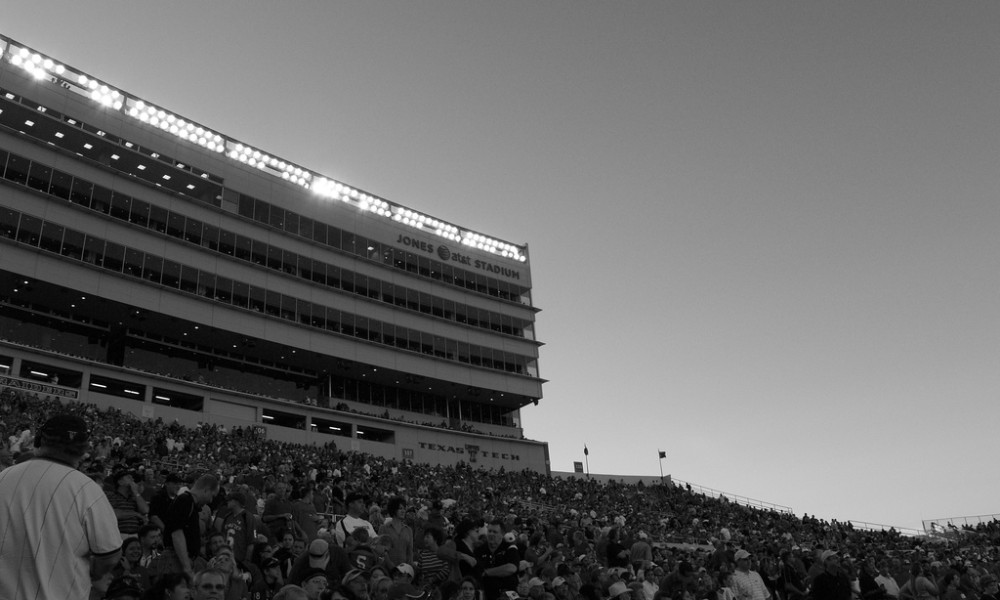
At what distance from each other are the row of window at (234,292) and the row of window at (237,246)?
6.13 feet

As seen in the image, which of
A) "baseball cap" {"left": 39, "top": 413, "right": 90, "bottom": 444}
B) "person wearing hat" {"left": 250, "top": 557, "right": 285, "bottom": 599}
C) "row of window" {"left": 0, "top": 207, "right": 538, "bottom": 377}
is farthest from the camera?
"row of window" {"left": 0, "top": 207, "right": 538, "bottom": 377}

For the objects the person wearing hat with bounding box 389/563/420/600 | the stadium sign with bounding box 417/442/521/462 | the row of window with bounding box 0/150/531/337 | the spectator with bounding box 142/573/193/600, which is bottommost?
the person wearing hat with bounding box 389/563/420/600

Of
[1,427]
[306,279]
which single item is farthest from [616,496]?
[1,427]

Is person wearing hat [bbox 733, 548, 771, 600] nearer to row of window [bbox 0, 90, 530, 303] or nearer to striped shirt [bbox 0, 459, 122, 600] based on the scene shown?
striped shirt [bbox 0, 459, 122, 600]

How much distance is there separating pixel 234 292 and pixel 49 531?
46.0 metres

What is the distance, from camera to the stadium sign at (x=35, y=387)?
115ft

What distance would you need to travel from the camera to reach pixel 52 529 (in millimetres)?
4195

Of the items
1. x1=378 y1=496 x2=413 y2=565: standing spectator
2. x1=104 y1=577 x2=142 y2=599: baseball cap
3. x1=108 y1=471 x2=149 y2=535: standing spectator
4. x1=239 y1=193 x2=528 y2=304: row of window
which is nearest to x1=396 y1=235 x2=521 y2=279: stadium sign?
x1=239 y1=193 x2=528 y2=304: row of window

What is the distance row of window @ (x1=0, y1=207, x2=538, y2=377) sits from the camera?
40594 millimetres

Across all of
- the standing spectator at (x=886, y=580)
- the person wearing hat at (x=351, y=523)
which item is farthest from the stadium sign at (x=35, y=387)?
the standing spectator at (x=886, y=580)

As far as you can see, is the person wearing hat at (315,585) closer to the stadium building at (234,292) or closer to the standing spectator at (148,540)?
the standing spectator at (148,540)

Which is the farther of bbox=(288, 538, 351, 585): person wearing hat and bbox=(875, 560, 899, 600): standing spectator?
bbox=(875, 560, 899, 600): standing spectator

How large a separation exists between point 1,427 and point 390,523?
20.3 meters

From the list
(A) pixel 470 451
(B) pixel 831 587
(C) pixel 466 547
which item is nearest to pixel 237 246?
(A) pixel 470 451
